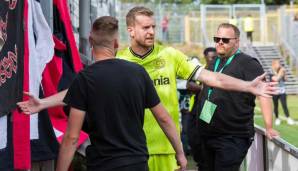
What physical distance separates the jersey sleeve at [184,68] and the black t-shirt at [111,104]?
1.24 m

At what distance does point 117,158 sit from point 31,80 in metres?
1.02

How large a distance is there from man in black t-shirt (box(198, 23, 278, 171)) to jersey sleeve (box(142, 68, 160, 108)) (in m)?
2.25

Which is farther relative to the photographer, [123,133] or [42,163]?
[42,163]

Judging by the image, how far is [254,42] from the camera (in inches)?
1908

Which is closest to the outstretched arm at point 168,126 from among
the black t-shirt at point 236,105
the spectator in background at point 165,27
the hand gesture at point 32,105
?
the hand gesture at point 32,105

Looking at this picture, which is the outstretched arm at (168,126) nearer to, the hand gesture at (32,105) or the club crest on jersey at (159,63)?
the hand gesture at (32,105)

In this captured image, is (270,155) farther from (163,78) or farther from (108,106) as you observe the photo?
(108,106)

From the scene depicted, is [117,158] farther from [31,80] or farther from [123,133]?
[31,80]

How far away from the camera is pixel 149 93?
13.8 ft

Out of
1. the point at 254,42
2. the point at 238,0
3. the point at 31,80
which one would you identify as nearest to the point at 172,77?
the point at 31,80

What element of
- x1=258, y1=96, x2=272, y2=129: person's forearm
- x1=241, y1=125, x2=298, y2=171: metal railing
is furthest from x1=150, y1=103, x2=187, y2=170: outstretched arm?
x1=258, y1=96, x2=272, y2=129: person's forearm

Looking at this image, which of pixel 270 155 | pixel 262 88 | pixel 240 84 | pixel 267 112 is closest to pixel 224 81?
pixel 240 84

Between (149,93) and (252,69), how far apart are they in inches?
92.8

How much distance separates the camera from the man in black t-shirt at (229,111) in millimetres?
6418
